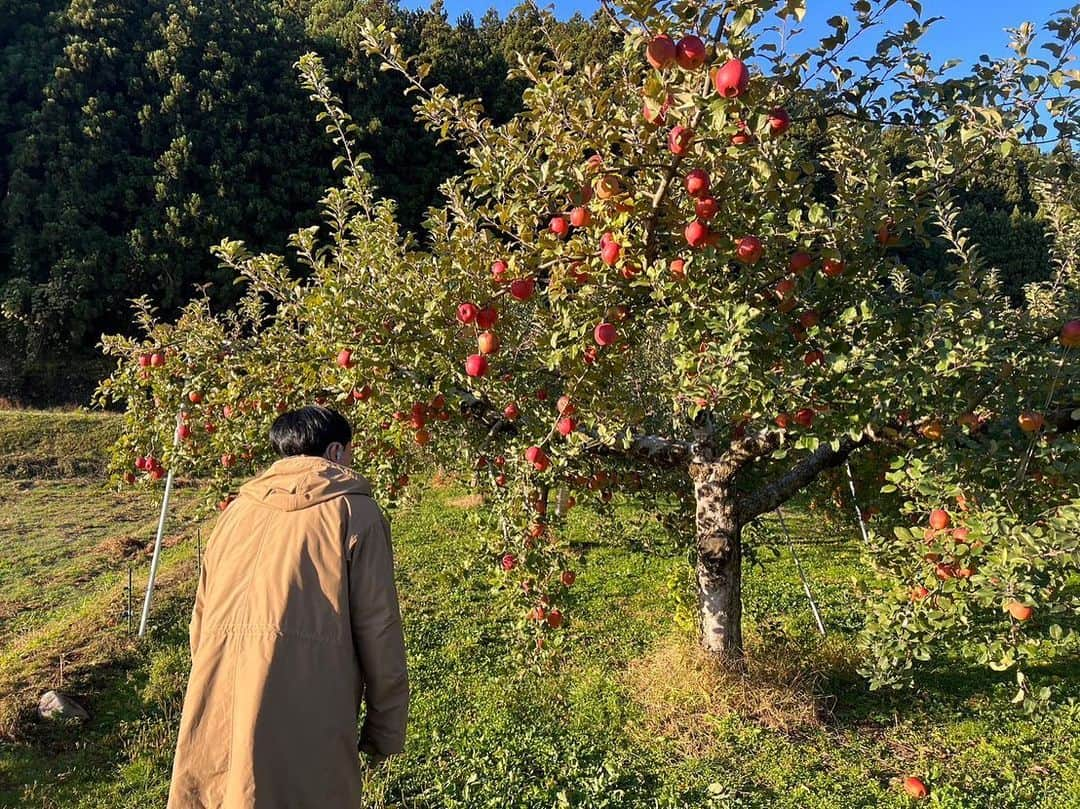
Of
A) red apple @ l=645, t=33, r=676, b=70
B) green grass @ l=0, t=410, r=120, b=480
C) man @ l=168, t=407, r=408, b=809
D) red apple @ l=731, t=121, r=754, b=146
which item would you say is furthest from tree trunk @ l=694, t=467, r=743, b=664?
green grass @ l=0, t=410, r=120, b=480

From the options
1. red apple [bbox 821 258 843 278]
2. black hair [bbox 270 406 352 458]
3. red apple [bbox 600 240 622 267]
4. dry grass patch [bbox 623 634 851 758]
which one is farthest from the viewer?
dry grass patch [bbox 623 634 851 758]

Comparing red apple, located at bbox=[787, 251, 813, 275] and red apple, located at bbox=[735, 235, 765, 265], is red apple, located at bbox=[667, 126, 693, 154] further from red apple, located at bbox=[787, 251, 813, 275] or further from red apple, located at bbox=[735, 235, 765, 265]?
red apple, located at bbox=[787, 251, 813, 275]

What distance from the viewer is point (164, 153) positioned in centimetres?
1894

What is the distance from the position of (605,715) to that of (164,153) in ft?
66.4

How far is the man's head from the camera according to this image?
1.94m

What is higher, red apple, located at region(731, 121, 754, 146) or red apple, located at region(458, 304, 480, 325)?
red apple, located at region(731, 121, 754, 146)

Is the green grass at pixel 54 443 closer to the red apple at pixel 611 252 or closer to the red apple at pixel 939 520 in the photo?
the red apple at pixel 611 252

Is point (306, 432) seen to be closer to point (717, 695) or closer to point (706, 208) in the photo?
point (706, 208)

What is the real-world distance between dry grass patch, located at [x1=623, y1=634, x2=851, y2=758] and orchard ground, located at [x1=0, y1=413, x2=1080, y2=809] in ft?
0.04

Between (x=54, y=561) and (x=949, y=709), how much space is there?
27.1 feet

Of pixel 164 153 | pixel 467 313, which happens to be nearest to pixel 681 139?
pixel 467 313

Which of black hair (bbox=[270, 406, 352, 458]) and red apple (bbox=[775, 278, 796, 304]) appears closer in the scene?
black hair (bbox=[270, 406, 352, 458])

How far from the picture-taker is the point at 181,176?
1894 centimetres

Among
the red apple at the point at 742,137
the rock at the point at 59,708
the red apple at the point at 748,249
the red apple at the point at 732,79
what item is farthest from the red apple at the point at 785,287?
the rock at the point at 59,708
